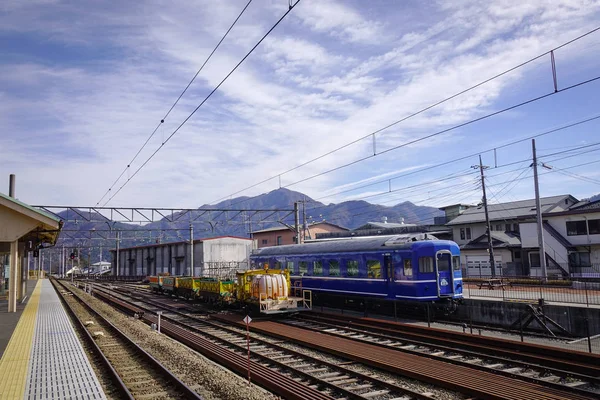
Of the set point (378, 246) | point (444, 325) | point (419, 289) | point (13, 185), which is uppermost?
point (13, 185)

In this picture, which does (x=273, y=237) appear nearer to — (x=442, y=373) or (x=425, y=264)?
(x=425, y=264)

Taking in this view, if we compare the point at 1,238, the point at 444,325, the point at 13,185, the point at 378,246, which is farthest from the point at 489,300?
the point at 13,185

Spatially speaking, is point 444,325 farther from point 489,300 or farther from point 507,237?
point 507,237

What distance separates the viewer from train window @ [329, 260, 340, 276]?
22781 mm

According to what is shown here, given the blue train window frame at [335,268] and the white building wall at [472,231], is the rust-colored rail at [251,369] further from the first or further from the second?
the white building wall at [472,231]

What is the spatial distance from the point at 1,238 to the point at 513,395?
19742 millimetres

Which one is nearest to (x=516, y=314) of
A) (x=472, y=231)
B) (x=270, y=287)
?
(x=270, y=287)

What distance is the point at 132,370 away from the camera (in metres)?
11.2

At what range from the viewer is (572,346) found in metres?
13.7

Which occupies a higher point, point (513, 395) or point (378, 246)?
point (378, 246)

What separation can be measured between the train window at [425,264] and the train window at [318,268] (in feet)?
22.3

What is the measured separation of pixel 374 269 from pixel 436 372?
10.2 m

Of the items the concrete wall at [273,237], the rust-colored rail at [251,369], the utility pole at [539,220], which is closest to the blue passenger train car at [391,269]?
the rust-colored rail at [251,369]

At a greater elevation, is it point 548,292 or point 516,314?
point 548,292
